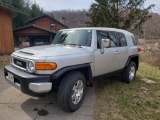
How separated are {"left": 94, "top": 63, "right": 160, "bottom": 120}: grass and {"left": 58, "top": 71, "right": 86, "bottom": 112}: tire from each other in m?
0.55

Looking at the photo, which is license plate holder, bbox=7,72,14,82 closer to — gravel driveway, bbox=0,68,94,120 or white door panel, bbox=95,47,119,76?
gravel driveway, bbox=0,68,94,120

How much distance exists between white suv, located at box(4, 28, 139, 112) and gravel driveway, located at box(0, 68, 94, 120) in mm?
225

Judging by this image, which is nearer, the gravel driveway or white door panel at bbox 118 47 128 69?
the gravel driveway

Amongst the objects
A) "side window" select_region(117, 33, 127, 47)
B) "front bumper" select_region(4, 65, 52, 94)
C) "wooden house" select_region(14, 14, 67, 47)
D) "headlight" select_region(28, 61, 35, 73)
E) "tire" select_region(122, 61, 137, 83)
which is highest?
"wooden house" select_region(14, 14, 67, 47)

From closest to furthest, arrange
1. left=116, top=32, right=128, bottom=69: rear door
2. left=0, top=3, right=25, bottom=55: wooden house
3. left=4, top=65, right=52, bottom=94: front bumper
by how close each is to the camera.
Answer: left=4, top=65, right=52, bottom=94: front bumper < left=116, top=32, right=128, bottom=69: rear door < left=0, top=3, right=25, bottom=55: wooden house

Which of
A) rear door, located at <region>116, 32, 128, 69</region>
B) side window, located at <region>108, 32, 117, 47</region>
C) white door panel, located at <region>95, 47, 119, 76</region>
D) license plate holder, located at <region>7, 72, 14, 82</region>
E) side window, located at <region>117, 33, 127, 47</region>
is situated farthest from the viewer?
side window, located at <region>117, 33, 127, 47</region>

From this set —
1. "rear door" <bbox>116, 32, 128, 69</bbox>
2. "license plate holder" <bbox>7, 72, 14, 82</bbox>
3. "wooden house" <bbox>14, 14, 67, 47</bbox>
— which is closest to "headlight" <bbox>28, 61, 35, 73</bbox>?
"license plate holder" <bbox>7, 72, 14, 82</bbox>

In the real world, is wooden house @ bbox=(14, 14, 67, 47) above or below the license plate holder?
above

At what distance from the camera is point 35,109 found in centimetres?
393

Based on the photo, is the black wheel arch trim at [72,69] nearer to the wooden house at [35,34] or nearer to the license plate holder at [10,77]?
the license plate holder at [10,77]

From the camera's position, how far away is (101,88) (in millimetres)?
5520

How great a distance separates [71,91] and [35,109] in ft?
3.37

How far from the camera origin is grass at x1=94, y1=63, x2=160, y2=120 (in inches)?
149

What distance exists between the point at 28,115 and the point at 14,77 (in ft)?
2.90
